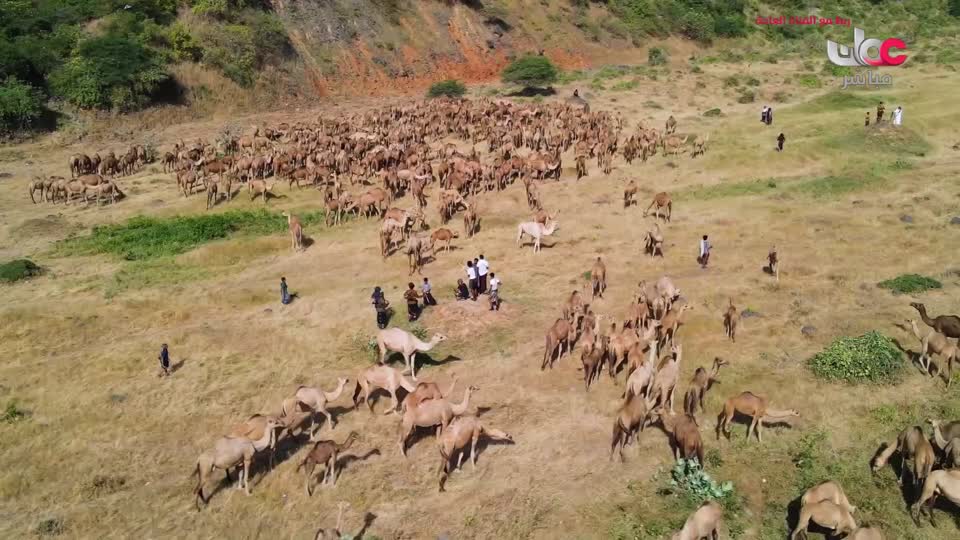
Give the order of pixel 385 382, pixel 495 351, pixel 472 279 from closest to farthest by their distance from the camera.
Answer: pixel 385 382 < pixel 495 351 < pixel 472 279

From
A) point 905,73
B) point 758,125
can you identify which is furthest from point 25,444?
point 905,73

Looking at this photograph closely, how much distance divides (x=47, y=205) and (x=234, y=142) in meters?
10.2

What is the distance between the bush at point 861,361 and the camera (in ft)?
44.3

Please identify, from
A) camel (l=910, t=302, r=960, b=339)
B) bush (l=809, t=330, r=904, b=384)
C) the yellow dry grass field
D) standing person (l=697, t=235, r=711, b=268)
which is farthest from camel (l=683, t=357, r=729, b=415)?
standing person (l=697, t=235, r=711, b=268)

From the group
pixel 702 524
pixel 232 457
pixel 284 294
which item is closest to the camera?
pixel 702 524

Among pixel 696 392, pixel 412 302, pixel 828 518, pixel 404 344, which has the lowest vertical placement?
pixel 828 518

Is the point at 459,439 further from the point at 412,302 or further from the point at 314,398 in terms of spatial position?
the point at 412,302

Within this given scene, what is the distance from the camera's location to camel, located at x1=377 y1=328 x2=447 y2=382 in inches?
596

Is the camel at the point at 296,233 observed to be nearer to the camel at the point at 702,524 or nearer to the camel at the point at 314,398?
the camel at the point at 314,398

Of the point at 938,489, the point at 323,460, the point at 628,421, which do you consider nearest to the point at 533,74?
the point at 628,421

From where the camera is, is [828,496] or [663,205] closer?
[828,496]

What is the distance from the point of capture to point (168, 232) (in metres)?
24.7

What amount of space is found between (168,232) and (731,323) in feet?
65.9

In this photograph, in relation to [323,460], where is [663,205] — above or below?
above
